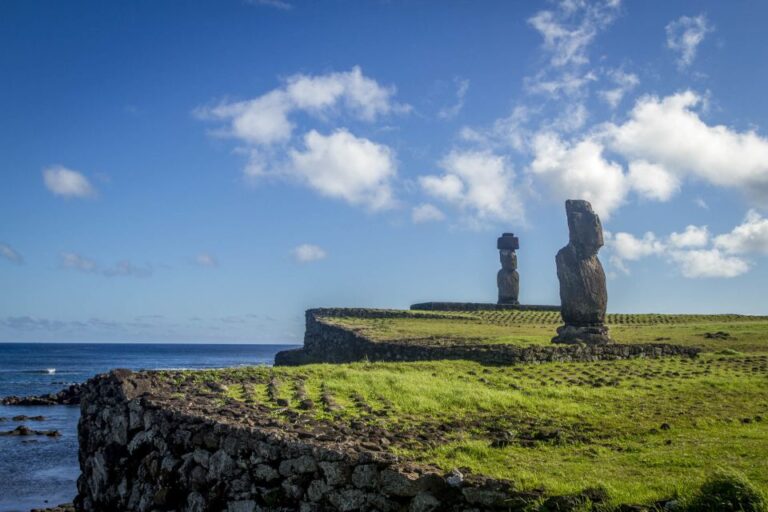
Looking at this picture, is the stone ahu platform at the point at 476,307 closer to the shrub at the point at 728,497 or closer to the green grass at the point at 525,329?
the green grass at the point at 525,329

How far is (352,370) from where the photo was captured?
20453 millimetres

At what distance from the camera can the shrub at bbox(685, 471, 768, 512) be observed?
641 centimetres

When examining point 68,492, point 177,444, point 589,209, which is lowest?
point 68,492

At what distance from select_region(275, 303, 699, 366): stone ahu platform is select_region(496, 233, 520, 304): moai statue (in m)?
1.31

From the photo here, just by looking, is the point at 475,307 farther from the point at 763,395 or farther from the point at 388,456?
the point at 388,456

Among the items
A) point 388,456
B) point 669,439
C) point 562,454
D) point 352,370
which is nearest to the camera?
point 388,456

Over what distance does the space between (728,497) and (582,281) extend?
82.2 ft

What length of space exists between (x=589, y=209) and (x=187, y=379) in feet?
67.1

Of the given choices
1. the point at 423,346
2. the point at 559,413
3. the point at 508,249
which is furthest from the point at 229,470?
the point at 508,249

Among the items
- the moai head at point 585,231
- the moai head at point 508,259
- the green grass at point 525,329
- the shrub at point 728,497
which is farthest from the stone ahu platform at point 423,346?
the shrub at point 728,497

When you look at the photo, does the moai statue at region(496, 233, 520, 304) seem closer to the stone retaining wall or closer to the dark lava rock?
the dark lava rock

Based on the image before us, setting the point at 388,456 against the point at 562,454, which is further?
the point at 562,454

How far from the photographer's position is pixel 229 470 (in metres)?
11.2

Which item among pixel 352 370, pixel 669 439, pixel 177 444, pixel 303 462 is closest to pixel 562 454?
pixel 669 439
